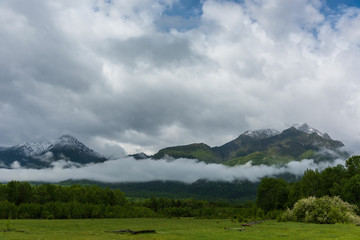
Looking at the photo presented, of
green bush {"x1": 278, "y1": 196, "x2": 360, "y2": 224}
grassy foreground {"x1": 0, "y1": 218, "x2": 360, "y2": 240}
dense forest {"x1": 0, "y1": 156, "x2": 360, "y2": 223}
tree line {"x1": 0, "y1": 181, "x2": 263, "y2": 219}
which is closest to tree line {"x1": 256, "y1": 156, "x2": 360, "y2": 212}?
dense forest {"x1": 0, "y1": 156, "x2": 360, "y2": 223}

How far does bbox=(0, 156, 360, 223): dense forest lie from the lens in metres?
75.4

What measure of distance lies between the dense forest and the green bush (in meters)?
0.35

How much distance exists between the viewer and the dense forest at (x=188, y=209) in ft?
247

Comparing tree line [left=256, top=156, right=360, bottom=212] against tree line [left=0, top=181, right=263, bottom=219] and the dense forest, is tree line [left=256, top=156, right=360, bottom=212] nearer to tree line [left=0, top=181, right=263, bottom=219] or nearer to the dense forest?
the dense forest

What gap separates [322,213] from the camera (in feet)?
187

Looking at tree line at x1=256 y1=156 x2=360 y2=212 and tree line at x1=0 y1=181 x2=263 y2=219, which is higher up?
tree line at x1=256 y1=156 x2=360 y2=212

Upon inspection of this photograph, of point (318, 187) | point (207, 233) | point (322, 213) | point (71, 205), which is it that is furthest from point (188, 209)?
point (207, 233)

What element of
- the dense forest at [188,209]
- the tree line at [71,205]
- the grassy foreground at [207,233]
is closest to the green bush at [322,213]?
the dense forest at [188,209]

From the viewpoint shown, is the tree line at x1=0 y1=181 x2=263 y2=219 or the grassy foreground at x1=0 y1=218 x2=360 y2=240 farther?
the tree line at x1=0 y1=181 x2=263 y2=219

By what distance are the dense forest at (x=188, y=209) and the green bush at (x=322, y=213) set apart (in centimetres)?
35

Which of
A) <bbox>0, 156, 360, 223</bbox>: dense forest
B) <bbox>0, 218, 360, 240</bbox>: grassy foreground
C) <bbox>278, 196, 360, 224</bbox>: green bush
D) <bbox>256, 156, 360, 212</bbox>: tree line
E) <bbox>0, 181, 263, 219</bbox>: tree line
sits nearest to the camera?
<bbox>0, 218, 360, 240</bbox>: grassy foreground

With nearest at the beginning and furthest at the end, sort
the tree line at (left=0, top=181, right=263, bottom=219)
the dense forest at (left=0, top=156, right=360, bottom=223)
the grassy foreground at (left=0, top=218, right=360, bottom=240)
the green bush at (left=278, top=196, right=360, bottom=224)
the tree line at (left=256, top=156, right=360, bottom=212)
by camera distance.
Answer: the grassy foreground at (left=0, top=218, right=360, bottom=240)
the green bush at (left=278, top=196, right=360, bottom=224)
the tree line at (left=256, top=156, right=360, bottom=212)
the dense forest at (left=0, top=156, right=360, bottom=223)
the tree line at (left=0, top=181, right=263, bottom=219)

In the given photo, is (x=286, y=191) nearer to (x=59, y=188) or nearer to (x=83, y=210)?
(x=83, y=210)

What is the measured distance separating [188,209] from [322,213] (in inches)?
3478
